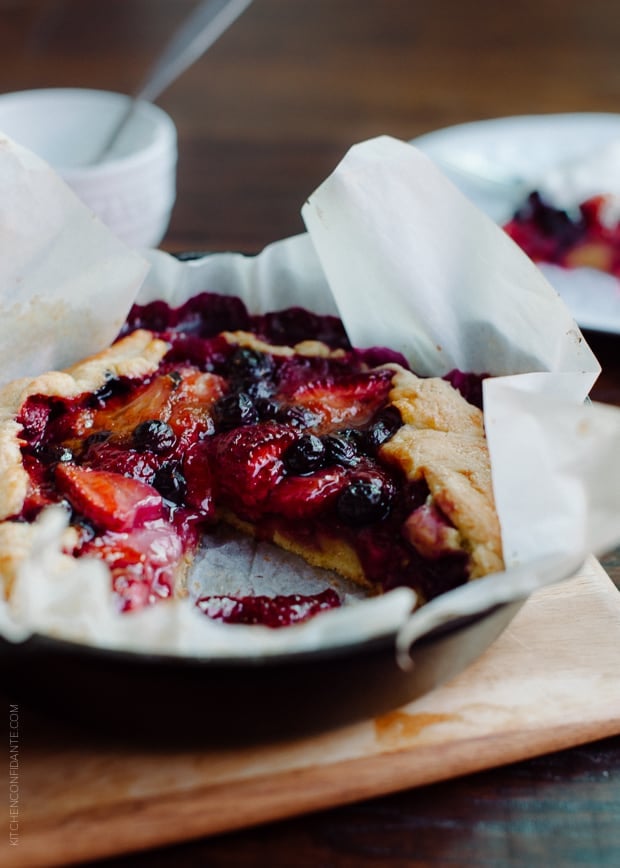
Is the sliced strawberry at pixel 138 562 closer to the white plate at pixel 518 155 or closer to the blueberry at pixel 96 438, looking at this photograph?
the blueberry at pixel 96 438

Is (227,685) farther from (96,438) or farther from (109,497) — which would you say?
(96,438)

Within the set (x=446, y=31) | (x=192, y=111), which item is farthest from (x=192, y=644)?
(x=446, y=31)

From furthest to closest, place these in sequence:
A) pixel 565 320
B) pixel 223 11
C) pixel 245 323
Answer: pixel 223 11 < pixel 245 323 < pixel 565 320

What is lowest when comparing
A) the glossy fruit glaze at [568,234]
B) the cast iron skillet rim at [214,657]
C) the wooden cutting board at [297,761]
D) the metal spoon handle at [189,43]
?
the glossy fruit glaze at [568,234]

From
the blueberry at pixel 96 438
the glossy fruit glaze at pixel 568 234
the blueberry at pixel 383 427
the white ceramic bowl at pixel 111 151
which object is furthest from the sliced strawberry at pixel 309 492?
the glossy fruit glaze at pixel 568 234

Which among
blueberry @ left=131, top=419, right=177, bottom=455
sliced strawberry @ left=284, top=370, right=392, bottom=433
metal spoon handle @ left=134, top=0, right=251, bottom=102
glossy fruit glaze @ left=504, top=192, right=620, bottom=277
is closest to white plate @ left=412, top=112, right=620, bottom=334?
glossy fruit glaze @ left=504, top=192, right=620, bottom=277

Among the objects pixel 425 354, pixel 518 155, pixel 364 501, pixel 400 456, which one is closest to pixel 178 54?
pixel 518 155

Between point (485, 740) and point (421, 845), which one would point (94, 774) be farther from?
point (485, 740)
